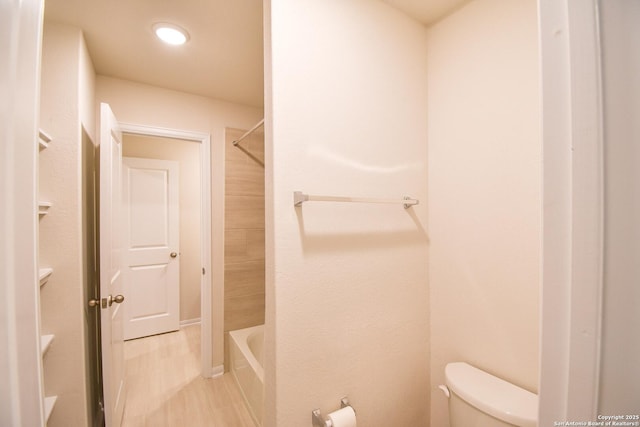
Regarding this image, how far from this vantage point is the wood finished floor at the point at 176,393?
1.75m

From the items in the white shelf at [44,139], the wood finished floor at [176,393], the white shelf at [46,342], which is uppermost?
the white shelf at [44,139]

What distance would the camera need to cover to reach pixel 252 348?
219cm

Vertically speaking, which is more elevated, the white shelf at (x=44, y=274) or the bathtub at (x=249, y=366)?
the white shelf at (x=44, y=274)

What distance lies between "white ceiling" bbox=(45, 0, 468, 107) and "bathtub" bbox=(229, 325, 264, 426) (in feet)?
6.88

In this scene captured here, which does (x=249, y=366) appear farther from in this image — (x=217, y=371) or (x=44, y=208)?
(x=44, y=208)

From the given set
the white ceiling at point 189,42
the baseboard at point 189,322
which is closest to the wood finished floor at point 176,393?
the baseboard at point 189,322

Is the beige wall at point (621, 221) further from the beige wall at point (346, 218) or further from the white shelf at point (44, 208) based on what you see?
the white shelf at point (44, 208)

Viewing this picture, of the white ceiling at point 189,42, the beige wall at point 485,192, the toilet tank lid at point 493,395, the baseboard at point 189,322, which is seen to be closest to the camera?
the toilet tank lid at point 493,395

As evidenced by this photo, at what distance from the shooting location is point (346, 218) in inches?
43.6

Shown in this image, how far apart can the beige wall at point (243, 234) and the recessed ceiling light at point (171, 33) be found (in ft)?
2.75

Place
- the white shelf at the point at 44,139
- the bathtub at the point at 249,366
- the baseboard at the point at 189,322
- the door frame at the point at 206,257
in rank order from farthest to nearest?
the baseboard at the point at 189,322 < the door frame at the point at 206,257 < the bathtub at the point at 249,366 < the white shelf at the point at 44,139

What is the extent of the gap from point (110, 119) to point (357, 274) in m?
1.72

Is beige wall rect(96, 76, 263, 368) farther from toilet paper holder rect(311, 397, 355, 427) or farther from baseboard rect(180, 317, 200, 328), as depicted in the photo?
toilet paper holder rect(311, 397, 355, 427)

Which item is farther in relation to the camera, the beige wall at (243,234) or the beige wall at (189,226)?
the beige wall at (189,226)
